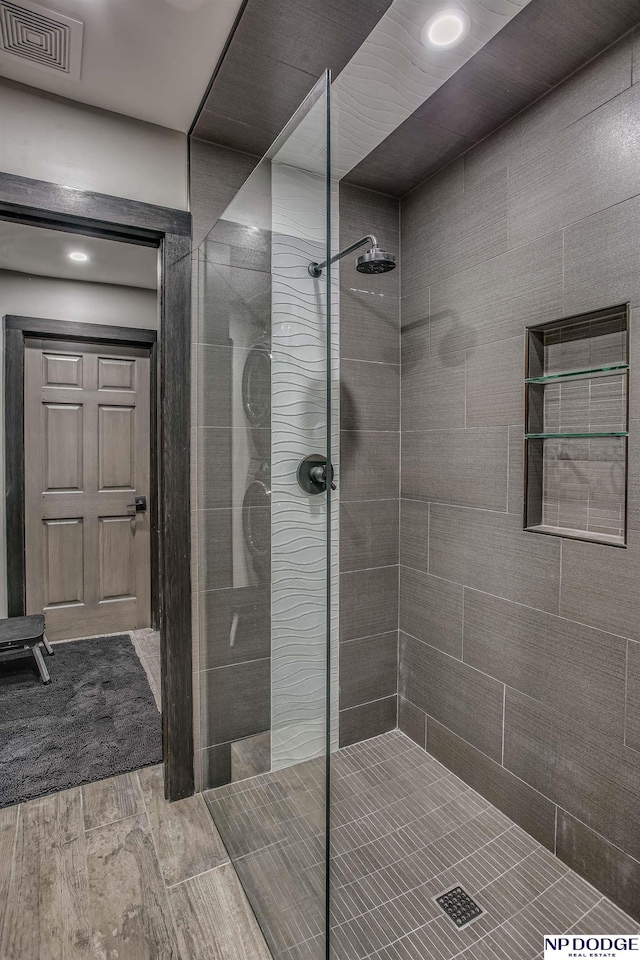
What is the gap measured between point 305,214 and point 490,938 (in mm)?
1891

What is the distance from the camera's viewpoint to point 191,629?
6.13 feet

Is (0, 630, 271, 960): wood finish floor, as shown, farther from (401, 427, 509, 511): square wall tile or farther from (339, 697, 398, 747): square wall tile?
(401, 427, 509, 511): square wall tile

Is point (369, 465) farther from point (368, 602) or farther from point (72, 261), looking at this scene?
point (72, 261)

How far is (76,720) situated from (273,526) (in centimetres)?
144

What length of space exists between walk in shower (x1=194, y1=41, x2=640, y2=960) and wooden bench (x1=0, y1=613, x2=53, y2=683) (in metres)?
0.64

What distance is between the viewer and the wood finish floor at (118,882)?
1302 mm

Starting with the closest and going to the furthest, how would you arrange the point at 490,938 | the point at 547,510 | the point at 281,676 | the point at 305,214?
the point at 305,214 < the point at 281,676 < the point at 490,938 < the point at 547,510

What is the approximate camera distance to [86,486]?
2000 millimetres

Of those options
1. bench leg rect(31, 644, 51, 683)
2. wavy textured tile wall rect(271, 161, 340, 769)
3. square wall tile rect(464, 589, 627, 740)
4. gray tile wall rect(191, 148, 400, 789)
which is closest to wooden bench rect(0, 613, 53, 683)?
bench leg rect(31, 644, 51, 683)

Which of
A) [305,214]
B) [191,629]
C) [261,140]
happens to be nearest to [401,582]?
[191,629]

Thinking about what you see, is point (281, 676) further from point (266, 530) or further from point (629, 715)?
point (629, 715)

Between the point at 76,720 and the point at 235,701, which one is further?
the point at 76,720

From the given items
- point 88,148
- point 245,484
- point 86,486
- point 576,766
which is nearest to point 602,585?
point 576,766

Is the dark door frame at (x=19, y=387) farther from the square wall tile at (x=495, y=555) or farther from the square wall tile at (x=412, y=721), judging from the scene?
the square wall tile at (x=412, y=721)
